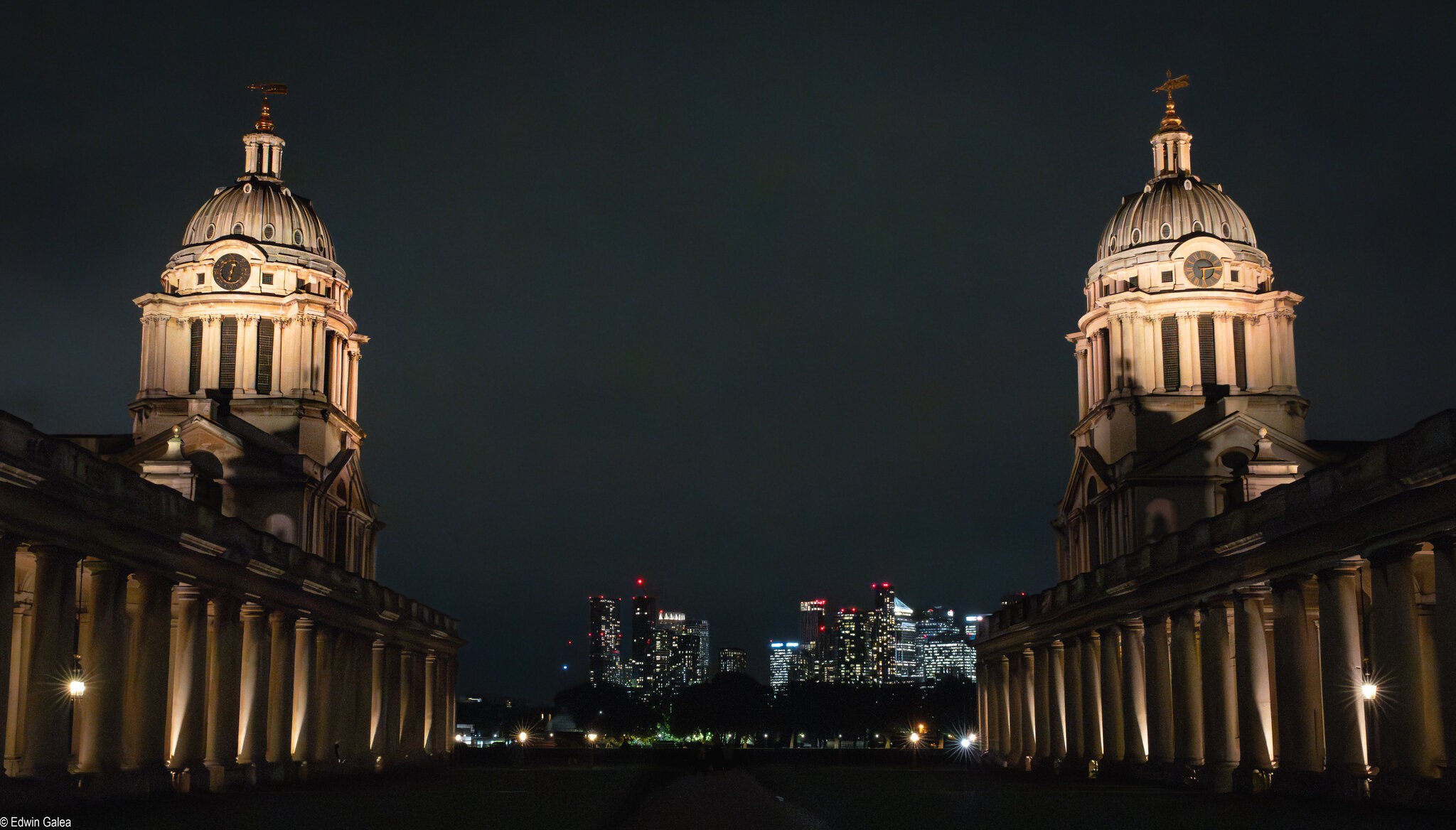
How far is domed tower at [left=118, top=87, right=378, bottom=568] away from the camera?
318 ft

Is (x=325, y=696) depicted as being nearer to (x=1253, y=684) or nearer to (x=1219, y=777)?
(x=1219, y=777)

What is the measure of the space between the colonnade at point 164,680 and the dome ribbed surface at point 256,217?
28.4 meters

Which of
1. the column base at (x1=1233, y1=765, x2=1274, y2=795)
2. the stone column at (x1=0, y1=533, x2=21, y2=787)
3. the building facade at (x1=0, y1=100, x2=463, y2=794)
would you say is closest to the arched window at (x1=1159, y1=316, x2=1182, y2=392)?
the column base at (x1=1233, y1=765, x2=1274, y2=795)

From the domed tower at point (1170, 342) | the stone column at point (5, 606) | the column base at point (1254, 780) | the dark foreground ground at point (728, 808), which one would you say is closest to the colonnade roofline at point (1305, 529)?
the column base at point (1254, 780)

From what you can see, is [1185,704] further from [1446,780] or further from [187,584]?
[187,584]

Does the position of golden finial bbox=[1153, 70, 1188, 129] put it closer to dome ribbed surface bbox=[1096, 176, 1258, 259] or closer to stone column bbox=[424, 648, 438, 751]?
dome ribbed surface bbox=[1096, 176, 1258, 259]

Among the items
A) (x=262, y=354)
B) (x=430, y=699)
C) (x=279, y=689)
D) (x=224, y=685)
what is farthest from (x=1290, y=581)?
(x=430, y=699)

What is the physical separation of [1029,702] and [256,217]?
52432 mm

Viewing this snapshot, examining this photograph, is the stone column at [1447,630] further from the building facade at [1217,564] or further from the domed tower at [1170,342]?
the domed tower at [1170,342]

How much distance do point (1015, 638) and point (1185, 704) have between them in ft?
126

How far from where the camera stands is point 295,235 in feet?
348

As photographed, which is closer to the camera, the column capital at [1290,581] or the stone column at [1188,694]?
the column capital at [1290,581]

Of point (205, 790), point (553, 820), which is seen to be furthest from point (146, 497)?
point (553, 820)

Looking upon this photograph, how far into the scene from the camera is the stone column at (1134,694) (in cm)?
7581
